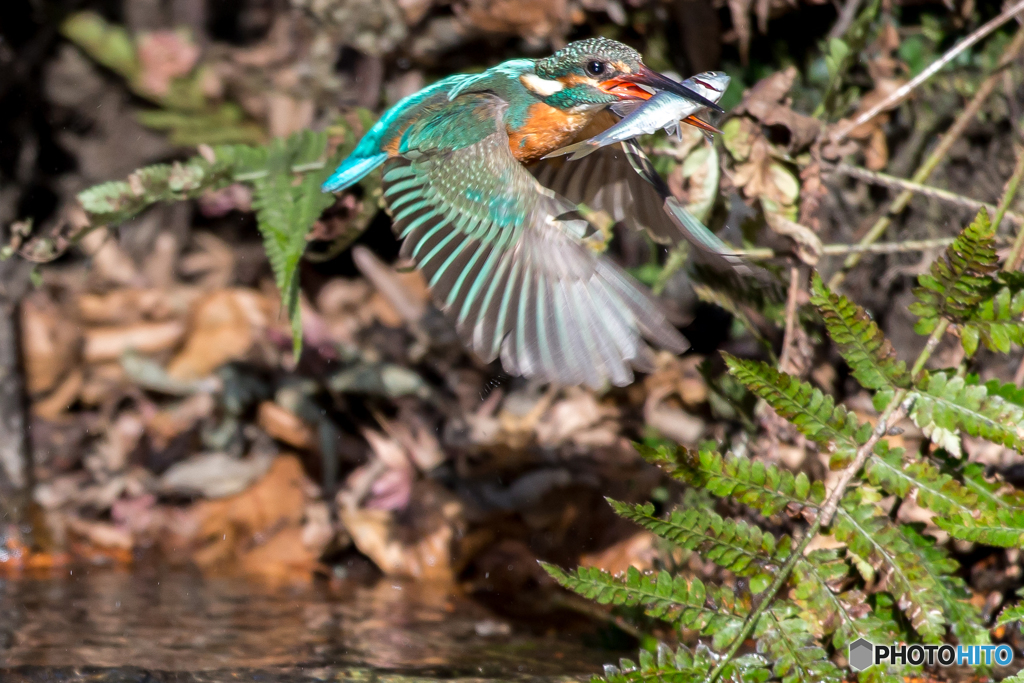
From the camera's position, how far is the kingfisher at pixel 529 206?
201cm

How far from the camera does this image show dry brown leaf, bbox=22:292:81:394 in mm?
3842

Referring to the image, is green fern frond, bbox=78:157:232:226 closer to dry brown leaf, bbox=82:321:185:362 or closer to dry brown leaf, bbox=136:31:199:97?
dry brown leaf, bbox=82:321:185:362

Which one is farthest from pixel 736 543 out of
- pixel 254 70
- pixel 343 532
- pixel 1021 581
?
pixel 254 70

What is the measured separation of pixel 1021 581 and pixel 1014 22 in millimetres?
1699

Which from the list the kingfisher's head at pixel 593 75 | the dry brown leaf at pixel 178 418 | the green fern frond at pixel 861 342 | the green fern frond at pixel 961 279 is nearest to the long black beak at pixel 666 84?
the kingfisher's head at pixel 593 75

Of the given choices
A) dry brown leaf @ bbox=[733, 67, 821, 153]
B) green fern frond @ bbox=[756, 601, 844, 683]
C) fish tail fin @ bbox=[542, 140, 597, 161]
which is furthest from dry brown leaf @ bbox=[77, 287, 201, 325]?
green fern frond @ bbox=[756, 601, 844, 683]

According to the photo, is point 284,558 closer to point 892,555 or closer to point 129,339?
point 129,339

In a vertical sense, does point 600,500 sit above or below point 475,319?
below

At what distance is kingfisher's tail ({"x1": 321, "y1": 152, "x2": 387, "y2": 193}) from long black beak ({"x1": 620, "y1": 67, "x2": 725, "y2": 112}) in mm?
690

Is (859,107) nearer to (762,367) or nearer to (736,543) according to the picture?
(762,367)

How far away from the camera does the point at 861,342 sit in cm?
198

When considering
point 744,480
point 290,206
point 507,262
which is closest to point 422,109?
point 290,206

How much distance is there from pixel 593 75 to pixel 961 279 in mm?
1005

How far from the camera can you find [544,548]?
3295 mm
